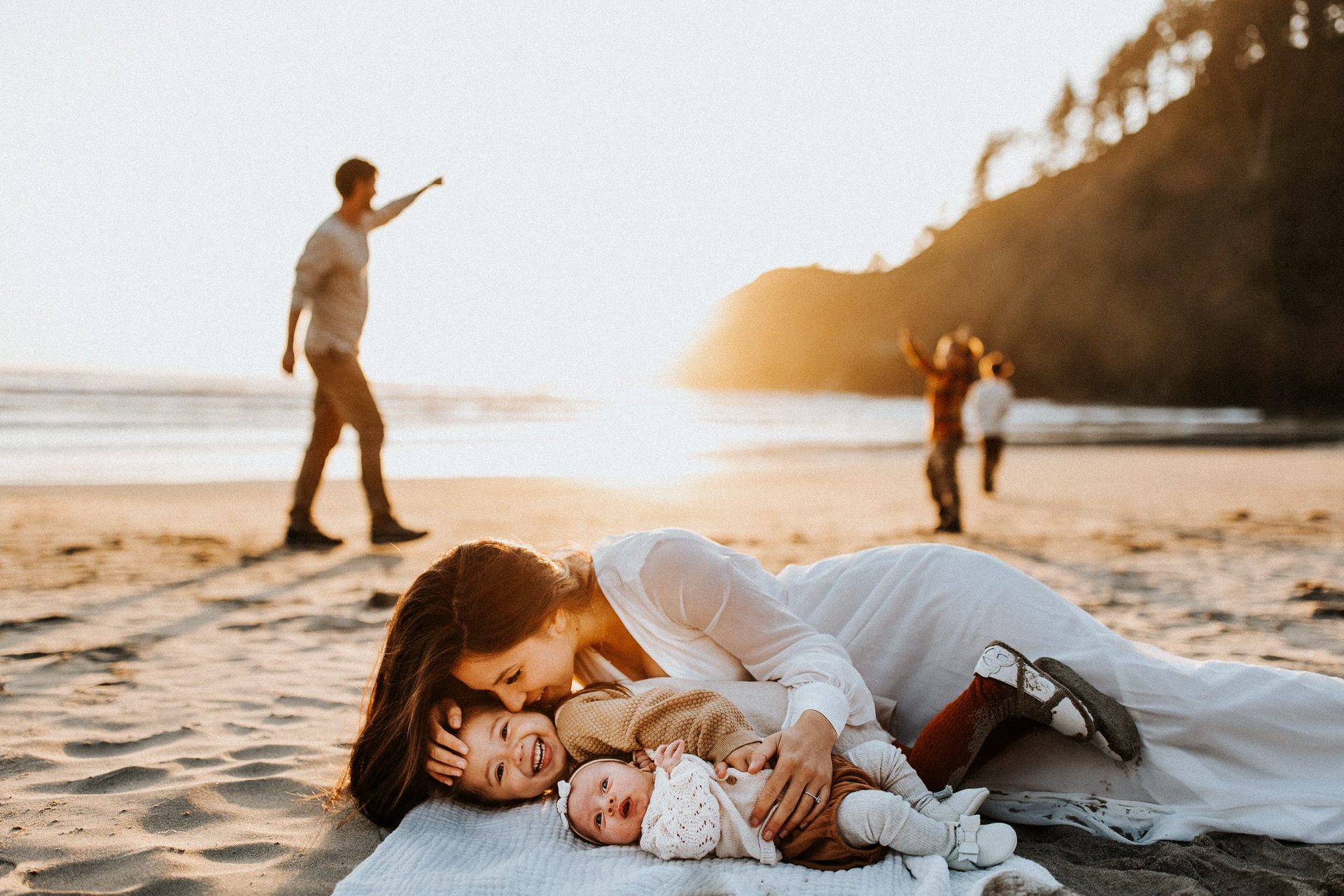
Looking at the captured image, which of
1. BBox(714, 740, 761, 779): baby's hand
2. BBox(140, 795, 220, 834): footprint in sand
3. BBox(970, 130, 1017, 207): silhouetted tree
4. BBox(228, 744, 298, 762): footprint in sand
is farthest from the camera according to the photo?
BBox(970, 130, 1017, 207): silhouetted tree

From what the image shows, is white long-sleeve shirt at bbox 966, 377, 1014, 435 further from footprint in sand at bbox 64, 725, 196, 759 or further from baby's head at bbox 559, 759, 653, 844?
footprint in sand at bbox 64, 725, 196, 759

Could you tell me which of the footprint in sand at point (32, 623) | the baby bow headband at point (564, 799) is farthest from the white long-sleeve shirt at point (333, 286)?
the baby bow headband at point (564, 799)

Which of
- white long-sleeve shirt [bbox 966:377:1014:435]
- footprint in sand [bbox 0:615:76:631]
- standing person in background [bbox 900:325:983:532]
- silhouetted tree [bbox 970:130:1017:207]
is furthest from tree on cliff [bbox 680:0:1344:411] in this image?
footprint in sand [bbox 0:615:76:631]

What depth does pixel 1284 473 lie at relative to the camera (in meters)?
11.4

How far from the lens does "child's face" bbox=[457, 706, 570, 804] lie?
189cm

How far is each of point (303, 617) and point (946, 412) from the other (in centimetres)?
560

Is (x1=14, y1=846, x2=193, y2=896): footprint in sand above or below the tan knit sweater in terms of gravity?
below

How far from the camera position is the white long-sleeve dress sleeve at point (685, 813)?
1703 mm

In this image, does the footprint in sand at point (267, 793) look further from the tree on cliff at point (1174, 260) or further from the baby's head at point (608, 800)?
the tree on cliff at point (1174, 260)

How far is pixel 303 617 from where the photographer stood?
4035mm

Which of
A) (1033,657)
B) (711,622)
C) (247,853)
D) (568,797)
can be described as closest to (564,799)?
(568,797)

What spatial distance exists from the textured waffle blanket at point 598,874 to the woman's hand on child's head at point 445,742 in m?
0.16

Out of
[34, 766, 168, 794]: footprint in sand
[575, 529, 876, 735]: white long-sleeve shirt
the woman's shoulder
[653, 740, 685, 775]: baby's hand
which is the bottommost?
[34, 766, 168, 794]: footprint in sand

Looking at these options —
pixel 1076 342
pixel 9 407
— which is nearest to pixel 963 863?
pixel 9 407
